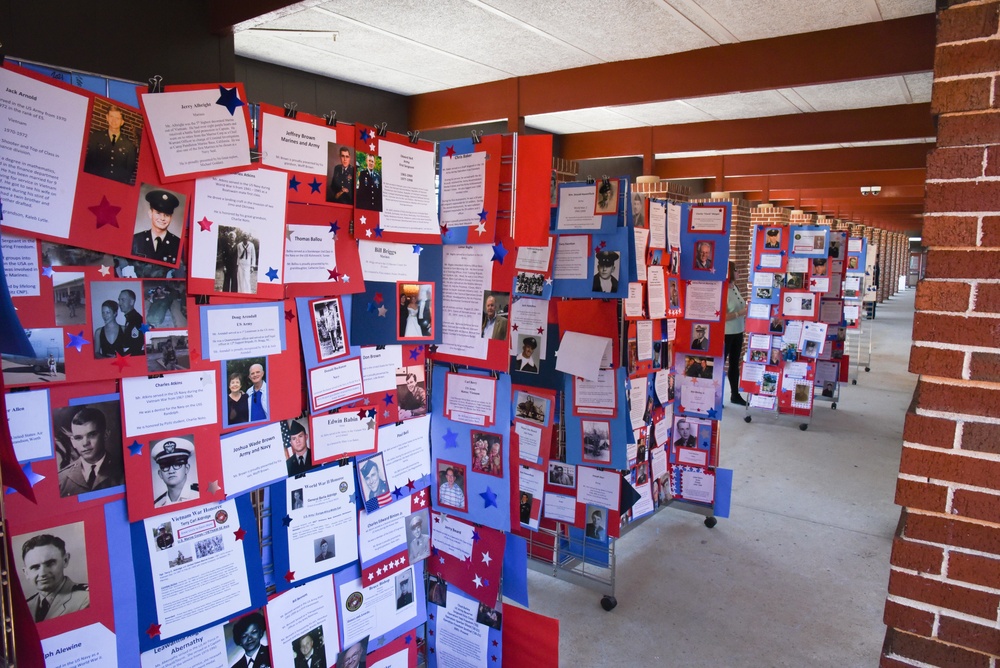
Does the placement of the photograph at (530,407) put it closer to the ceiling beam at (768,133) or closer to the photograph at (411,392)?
the photograph at (411,392)

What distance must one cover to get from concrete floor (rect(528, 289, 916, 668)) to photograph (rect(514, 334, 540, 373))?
4.41ft

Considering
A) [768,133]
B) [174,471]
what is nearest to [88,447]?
[174,471]

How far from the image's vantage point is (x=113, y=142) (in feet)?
4.09

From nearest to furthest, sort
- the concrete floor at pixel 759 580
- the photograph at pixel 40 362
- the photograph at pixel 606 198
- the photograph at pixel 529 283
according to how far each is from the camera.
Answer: the photograph at pixel 40 362 < the photograph at pixel 529 283 < the photograph at pixel 606 198 < the concrete floor at pixel 759 580

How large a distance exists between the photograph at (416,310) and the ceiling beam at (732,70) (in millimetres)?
3643

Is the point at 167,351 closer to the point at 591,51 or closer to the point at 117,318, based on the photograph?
the point at 117,318

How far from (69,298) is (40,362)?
136 millimetres

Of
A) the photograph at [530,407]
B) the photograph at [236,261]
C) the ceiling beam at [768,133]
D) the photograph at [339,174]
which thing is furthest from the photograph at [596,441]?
the ceiling beam at [768,133]

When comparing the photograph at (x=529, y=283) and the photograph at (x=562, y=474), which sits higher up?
the photograph at (x=529, y=283)

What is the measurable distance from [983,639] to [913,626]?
0.48 feet

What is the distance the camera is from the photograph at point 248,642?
1525 millimetres

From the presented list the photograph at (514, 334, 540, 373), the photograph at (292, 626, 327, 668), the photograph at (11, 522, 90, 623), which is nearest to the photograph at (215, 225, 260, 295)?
the photograph at (11, 522, 90, 623)

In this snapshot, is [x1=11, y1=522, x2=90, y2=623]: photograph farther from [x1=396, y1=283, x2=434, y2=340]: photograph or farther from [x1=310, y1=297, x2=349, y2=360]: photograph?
[x1=396, y1=283, x2=434, y2=340]: photograph

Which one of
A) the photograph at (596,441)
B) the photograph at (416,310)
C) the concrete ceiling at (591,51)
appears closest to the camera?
the photograph at (416,310)
